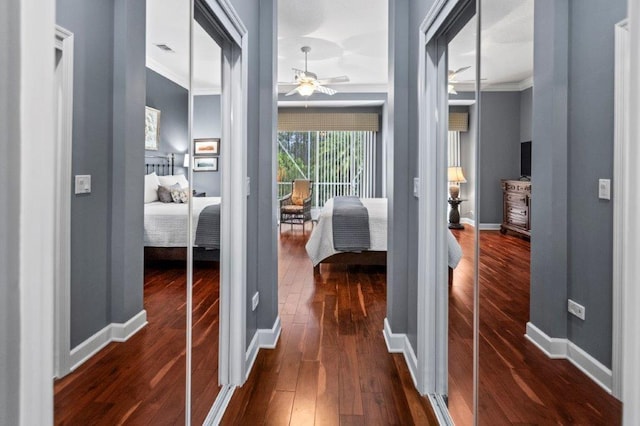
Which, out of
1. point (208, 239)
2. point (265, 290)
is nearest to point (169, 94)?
point (208, 239)

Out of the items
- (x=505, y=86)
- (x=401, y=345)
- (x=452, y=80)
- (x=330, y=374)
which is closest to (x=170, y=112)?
(x=505, y=86)

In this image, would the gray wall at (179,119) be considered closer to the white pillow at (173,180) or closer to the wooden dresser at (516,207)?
the white pillow at (173,180)

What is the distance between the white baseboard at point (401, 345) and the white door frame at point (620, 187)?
167 cm

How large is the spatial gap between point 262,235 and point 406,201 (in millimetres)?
960

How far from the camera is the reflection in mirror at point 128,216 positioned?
2.44 feet

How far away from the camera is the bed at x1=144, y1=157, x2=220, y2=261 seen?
1.17 meters

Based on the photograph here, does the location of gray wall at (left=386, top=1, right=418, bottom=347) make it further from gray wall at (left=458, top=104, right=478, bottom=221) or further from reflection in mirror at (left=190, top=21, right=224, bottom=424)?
reflection in mirror at (left=190, top=21, right=224, bottom=424)

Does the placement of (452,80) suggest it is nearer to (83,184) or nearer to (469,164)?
(469,164)

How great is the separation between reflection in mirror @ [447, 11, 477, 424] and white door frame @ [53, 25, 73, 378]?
118 cm

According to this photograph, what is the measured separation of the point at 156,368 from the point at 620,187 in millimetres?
1240

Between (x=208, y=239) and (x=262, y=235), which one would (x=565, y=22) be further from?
(x=262, y=235)

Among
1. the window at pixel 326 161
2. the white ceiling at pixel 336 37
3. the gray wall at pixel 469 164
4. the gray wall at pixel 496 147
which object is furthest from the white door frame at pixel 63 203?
the window at pixel 326 161

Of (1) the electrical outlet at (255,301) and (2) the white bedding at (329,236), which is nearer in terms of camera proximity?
(1) the electrical outlet at (255,301)

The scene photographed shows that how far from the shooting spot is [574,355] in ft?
2.33
